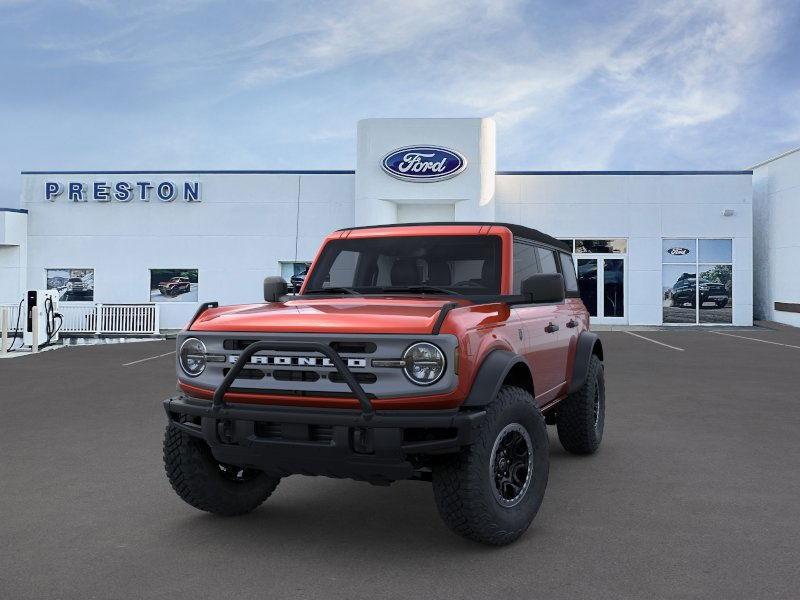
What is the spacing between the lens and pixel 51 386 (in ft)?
39.8

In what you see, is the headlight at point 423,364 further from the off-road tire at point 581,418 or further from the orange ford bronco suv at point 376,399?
the off-road tire at point 581,418

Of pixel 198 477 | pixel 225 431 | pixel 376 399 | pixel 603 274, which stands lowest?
pixel 198 477

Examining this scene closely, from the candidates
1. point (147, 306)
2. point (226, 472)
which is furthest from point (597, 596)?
point (147, 306)

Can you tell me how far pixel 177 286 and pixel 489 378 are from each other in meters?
25.6

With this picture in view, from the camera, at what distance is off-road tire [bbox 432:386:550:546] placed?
4.02m

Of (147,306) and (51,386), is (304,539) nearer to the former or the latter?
(51,386)

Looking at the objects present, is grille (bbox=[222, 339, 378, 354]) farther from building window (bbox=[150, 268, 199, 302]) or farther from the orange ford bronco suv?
building window (bbox=[150, 268, 199, 302])

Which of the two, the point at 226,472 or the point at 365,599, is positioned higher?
the point at 226,472

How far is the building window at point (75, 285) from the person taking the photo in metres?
28.6

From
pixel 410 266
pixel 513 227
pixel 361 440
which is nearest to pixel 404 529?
pixel 361 440

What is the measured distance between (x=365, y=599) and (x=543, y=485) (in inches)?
56.8

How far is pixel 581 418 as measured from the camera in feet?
21.5

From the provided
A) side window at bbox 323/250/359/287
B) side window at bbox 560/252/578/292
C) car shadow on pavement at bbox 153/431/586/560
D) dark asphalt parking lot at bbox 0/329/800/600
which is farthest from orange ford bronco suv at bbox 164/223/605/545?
side window at bbox 560/252/578/292

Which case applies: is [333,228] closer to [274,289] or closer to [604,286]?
[604,286]
